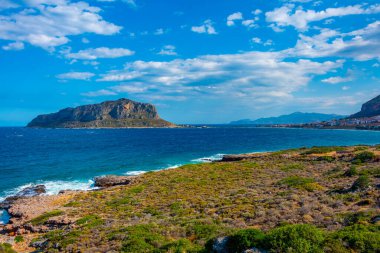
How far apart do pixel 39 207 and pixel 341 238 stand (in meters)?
34.0

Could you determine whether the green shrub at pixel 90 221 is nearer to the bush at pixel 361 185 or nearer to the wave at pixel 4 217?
the wave at pixel 4 217

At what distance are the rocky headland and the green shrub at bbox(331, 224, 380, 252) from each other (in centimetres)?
3

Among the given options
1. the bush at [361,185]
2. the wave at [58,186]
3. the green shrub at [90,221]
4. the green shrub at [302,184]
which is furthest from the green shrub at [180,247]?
the wave at [58,186]

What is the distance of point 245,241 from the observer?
11711mm

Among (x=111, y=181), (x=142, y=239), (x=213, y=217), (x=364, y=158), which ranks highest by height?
(x=364, y=158)

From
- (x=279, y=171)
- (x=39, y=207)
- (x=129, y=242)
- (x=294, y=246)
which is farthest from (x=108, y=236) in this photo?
(x=279, y=171)

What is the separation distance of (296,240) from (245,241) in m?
2.01

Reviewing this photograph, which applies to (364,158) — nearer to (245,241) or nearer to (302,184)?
(302,184)

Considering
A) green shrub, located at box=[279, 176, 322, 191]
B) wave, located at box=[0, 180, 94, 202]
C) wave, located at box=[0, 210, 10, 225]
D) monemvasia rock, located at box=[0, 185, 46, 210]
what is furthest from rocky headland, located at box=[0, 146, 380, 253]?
wave, located at box=[0, 180, 94, 202]

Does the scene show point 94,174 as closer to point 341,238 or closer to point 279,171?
point 279,171

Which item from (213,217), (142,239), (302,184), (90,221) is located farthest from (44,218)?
(302,184)

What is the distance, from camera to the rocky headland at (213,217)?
1195 centimetres

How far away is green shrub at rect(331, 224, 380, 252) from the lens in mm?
10758

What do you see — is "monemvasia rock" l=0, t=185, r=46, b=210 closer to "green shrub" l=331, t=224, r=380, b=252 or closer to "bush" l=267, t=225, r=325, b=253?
"bush" l=267, t=225, r=325, b=253
